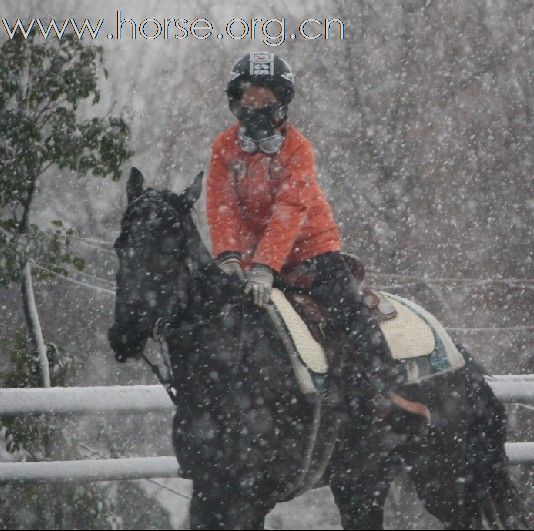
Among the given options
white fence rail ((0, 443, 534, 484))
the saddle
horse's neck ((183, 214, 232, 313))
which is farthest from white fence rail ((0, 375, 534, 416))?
horse's neck ((183, 214, 232, 313))

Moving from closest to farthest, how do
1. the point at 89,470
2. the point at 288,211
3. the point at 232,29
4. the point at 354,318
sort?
the point at 288,211, the point at 354,318, the point at 89,470, the point at 232,29

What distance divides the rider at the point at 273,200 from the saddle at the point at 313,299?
43mm

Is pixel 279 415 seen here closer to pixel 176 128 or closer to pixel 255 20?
pixel 255 20

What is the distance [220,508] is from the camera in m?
3.99

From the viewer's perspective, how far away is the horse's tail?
504 centimetres

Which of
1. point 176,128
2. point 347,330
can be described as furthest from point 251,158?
point 176,128

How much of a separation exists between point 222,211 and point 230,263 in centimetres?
30

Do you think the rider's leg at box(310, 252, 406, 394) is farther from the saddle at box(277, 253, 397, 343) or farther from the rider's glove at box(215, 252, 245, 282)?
the rider's glove at box(215, 252, 245, 282)

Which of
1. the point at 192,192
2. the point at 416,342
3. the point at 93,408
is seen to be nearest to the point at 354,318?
the point at 416,342

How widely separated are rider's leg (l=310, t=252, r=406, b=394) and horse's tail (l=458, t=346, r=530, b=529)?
70cm

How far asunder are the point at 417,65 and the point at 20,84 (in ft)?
53.7

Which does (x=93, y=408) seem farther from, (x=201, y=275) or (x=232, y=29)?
(x=232, y=29)

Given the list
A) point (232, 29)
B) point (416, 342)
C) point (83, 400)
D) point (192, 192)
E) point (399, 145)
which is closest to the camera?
point (192, 192)

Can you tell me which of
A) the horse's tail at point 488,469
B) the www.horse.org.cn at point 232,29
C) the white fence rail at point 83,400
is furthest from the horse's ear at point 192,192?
→ the www.horse.org.cn at point 232,29
